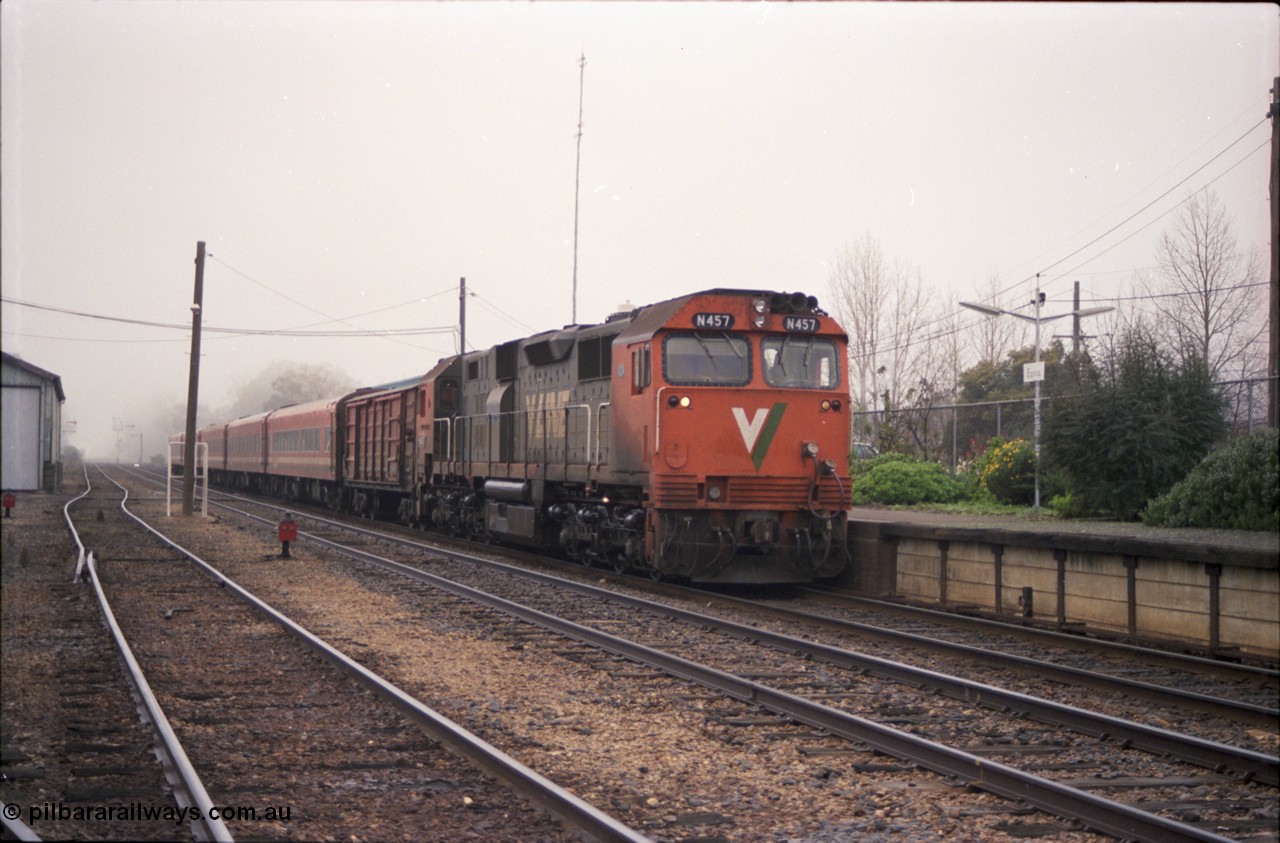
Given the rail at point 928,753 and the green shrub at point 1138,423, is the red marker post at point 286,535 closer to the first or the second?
the rail at point 928,753

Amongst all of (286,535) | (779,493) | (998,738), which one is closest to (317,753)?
(998,738)

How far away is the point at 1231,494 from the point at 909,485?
449 inches

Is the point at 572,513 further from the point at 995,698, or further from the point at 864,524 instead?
the point at 995,698

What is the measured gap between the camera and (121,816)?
551 cm

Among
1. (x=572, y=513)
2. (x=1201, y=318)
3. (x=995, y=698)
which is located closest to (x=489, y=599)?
(x=572, y=513)

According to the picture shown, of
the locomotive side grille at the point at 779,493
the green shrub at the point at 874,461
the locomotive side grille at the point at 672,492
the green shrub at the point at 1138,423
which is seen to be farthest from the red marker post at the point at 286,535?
the green shrub at the point at 874,461

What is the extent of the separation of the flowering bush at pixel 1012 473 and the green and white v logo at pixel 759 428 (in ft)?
30.4

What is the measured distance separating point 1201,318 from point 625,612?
13.5 metres

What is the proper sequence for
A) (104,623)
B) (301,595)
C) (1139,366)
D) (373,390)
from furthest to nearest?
(373,390)
(1139,366)
(301,595)
(104,623)

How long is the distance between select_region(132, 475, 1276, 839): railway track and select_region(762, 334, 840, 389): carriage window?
417 cm

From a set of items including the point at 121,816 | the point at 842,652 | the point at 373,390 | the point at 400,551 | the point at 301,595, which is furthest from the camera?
the point at 373,390

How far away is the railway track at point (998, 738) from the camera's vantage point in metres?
5.63

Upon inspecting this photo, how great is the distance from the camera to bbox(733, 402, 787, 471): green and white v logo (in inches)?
549

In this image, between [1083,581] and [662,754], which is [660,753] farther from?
[1083,581]
